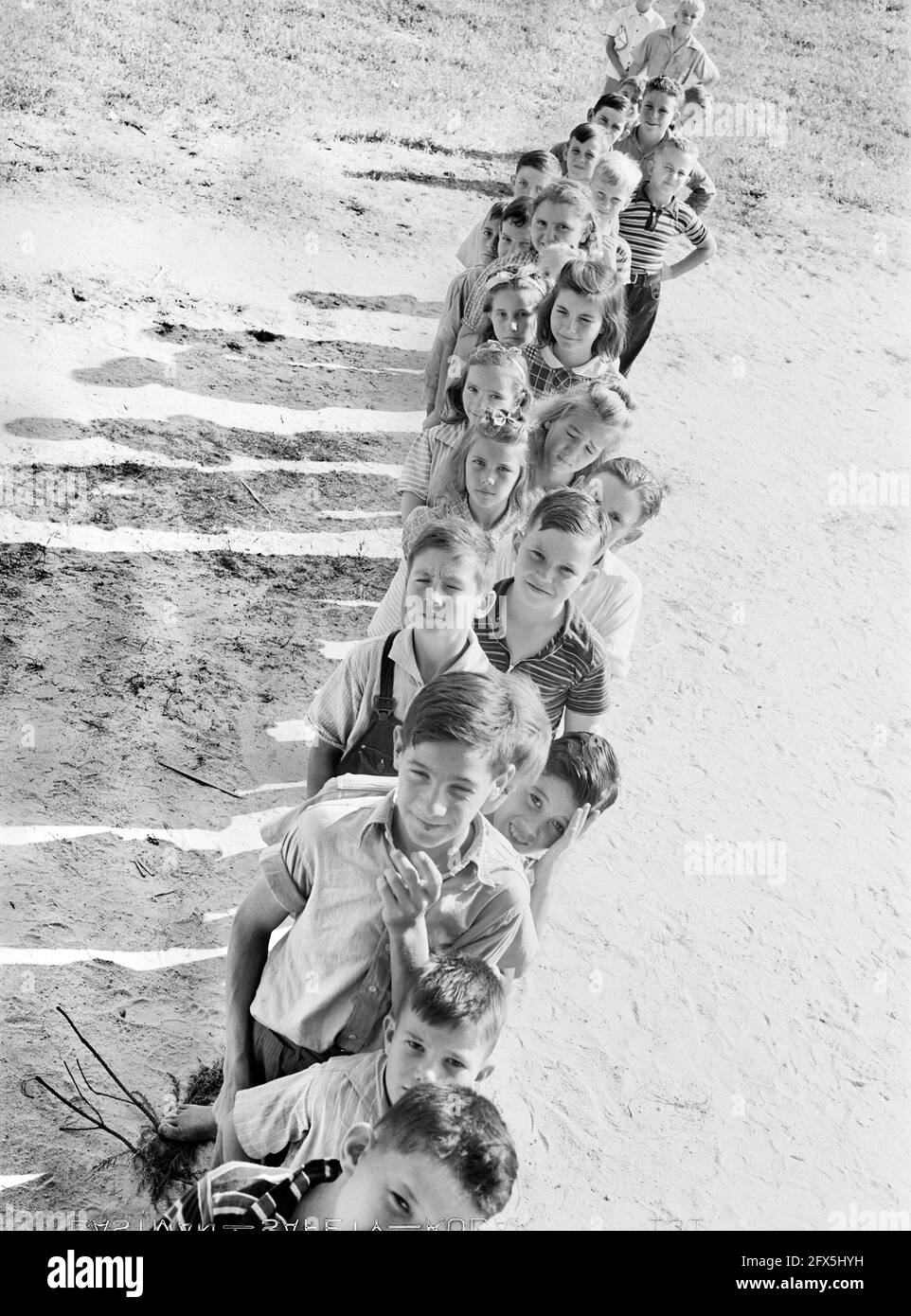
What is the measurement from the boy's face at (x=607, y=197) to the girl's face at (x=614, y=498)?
8.62 ft

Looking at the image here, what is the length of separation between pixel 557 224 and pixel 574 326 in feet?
2.71

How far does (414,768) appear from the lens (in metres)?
2.94

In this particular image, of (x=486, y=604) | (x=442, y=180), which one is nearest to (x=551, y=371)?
(x=486, y=604)

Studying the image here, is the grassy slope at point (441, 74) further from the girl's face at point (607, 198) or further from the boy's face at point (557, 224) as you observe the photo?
the boy's face at point (557, 224)

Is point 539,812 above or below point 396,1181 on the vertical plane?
below

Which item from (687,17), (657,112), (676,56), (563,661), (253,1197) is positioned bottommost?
(563,661)

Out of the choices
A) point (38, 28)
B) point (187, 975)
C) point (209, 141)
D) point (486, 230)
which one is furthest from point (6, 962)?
point (38, 28)

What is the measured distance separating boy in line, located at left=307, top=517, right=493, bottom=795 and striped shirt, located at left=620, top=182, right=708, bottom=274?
4.32m

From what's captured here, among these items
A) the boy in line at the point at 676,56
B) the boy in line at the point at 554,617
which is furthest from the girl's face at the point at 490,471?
the boy in line at the point at 676,56

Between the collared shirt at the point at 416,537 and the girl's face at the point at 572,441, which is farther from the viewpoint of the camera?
the girl's face at the point at 572,441

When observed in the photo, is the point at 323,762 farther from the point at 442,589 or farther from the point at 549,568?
the point at 549,568

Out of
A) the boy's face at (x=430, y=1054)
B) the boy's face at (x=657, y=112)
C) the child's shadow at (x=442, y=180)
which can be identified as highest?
the boy's face at (x=657, y=112)

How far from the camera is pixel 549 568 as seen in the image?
4047mm

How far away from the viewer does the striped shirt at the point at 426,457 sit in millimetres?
5121
